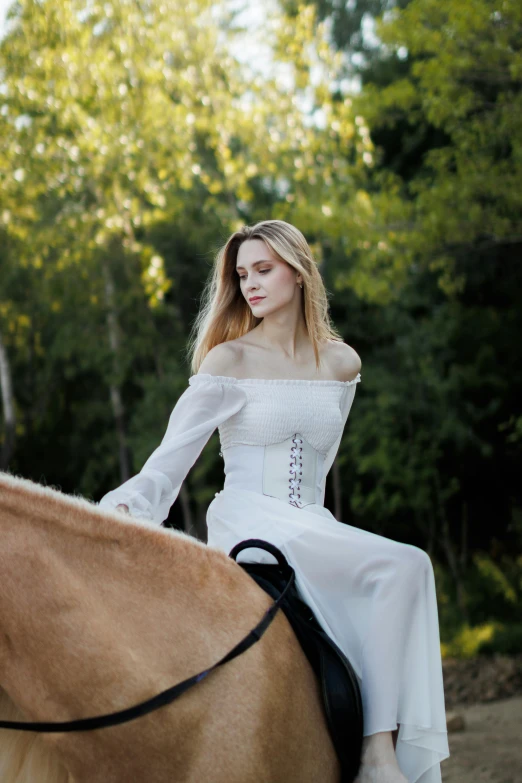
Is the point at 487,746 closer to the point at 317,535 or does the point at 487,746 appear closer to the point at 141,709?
Answer: the point at 317,535

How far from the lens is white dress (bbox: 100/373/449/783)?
7.36 feet


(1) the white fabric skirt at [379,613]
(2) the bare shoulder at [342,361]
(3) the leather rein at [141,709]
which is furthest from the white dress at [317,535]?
(3) the leather rein at [141,709]

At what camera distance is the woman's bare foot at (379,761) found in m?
2.14

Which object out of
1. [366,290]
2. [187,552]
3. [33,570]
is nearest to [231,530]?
[187,552]

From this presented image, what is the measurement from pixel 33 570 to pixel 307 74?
39.4 feet

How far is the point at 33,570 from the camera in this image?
6.06 ft

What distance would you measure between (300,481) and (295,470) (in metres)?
0.04

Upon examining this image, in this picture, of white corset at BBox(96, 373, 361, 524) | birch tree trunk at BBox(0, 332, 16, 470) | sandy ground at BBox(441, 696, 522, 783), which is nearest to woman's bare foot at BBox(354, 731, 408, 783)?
white corset at BBox(96, 373, 361, 524)

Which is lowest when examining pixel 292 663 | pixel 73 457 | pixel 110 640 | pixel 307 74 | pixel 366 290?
pixel 73 457

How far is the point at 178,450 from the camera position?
246 centimetres

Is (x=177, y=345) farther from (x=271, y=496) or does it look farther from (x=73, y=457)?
(x=271, y=496)

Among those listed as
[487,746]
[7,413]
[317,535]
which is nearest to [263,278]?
[317,535]

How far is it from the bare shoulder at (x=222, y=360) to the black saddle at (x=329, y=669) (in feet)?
1.97

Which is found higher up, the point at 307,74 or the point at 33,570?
the point at 307,74
